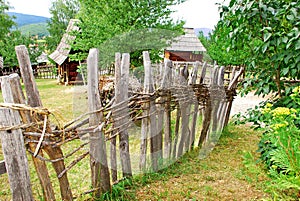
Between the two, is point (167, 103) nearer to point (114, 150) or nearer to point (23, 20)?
point (114, 150)

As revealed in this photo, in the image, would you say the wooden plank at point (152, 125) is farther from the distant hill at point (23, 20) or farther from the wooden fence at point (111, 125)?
the distant hill at point (23, 20)

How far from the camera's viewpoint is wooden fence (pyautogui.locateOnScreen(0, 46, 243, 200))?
57.5 inches

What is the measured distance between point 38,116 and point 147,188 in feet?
4.94

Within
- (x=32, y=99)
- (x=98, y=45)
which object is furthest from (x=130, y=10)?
(x=32, y=99)

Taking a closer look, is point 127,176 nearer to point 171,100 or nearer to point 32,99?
point 171,100

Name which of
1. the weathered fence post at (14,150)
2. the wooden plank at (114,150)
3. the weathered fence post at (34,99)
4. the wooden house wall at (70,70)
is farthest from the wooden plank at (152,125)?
the wooden house wall at (70,70)

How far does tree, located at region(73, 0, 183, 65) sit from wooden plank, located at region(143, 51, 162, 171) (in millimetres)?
4076

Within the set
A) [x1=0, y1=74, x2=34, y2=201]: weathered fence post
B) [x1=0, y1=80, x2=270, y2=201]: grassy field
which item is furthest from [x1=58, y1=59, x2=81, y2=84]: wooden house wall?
[x1=0, y1=74, x2=34, y2=201]: weathered fence post

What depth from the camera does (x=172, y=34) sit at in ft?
25.2

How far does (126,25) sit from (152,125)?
4997 millimetres

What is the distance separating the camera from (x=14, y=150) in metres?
1.42

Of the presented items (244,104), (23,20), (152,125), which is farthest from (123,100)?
(23,20)

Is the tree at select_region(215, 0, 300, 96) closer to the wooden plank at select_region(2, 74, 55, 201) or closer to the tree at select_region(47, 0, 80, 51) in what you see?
the wooden plank at select_region(2, 74, 55, 201)

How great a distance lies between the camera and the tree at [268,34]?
7.84ft
